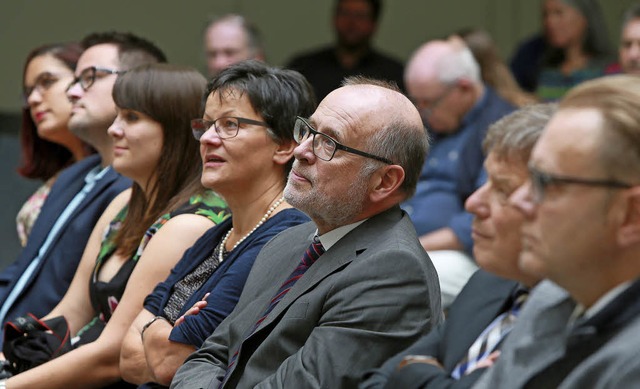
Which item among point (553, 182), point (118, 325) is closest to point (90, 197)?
point (118, 325)

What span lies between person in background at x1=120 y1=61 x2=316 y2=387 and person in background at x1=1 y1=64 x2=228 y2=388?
19 cm

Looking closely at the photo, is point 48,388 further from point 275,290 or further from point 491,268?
point 491,268

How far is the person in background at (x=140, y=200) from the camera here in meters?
3.57

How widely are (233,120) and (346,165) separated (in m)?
0.64

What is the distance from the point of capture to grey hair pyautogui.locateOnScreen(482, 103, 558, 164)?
2.28 m

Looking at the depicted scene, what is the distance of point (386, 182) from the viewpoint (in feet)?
9.34

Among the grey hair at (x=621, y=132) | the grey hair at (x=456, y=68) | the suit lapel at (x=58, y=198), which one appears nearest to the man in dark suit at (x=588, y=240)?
the grey hair at (x=621, y=132)

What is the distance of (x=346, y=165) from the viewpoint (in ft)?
9.32

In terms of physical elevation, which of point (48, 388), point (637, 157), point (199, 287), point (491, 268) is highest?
point (637, 157)

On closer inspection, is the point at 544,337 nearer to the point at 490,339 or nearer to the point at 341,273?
the point at 490,339

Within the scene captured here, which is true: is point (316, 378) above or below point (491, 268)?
below

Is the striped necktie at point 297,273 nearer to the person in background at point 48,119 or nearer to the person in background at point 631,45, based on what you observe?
the person in background at point 48,119

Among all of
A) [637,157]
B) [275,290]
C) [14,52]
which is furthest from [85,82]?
[14,52]

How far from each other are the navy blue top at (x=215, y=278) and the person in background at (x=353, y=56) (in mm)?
4046
